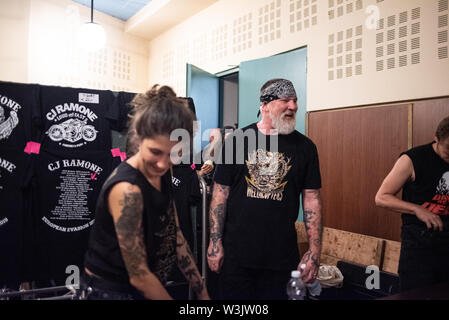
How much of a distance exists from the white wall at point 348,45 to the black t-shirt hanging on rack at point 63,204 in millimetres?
2323

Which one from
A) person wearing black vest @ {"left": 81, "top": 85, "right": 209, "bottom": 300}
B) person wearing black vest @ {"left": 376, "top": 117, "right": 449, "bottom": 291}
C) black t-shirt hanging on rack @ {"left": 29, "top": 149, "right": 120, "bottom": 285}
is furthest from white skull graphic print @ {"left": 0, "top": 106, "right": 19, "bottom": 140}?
person wearing black vest @ {"left": 376, "top": 117, "right": 449, "bottom": 291}

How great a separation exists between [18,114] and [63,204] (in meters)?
0.67

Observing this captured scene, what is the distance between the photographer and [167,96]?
1234 millimetres

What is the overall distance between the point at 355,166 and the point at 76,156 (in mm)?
2445

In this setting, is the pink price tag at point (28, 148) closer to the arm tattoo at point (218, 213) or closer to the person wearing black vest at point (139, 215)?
the arm tattoo at point (218, 213)

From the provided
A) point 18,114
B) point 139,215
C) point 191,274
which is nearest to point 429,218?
point 191,274

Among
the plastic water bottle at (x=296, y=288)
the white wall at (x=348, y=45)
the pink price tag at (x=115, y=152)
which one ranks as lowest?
the plastic water bottle at (x=296, y=288)

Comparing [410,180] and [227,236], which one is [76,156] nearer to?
[227,236]

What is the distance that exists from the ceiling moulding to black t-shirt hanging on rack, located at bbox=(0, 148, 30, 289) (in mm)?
3793

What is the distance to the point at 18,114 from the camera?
2.38m

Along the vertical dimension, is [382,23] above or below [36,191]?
above

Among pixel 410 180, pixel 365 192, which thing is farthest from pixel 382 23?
pixel 410 180

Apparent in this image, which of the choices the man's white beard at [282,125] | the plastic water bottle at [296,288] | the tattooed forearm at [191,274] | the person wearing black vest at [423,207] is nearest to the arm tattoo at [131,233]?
the tattooed forearm at [191,274]

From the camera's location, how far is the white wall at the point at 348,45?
9.39 feet
